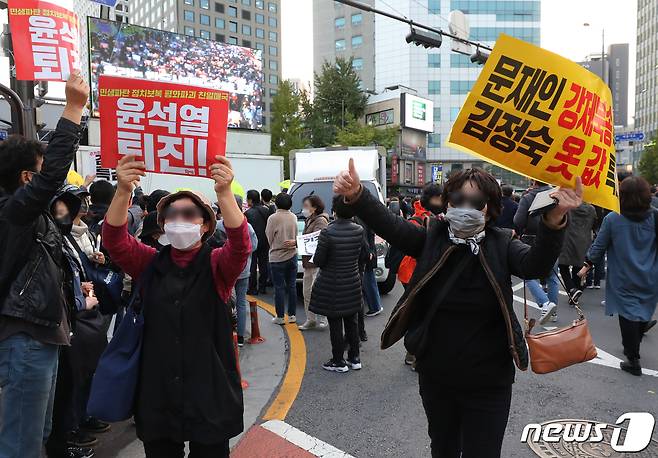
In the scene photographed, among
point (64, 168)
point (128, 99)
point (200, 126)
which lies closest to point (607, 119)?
point (200, 126)

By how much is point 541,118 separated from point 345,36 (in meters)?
71.7

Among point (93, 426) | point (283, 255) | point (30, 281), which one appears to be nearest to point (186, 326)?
point (30, 281)

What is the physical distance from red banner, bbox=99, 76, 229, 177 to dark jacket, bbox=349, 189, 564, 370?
81 cm

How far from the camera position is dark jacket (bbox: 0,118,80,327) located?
2.33 meters

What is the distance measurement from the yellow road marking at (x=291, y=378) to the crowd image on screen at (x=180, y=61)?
18236 millimetres

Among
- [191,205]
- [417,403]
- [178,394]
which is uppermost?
[191,205]

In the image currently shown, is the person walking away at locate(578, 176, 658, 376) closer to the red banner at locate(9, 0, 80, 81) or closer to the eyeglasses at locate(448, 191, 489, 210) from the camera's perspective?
the eyeglasses at locate(448, 191, 489, 210)

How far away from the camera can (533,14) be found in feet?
200

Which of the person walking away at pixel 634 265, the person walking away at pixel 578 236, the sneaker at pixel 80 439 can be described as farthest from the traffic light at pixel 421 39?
the sneaker at pixel 80 439

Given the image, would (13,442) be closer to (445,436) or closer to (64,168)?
(64,168)

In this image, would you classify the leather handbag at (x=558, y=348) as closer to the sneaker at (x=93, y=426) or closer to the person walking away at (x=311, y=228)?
the sneaker at (x=93, y=426)

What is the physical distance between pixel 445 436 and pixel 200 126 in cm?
204

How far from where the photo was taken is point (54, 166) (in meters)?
2.33

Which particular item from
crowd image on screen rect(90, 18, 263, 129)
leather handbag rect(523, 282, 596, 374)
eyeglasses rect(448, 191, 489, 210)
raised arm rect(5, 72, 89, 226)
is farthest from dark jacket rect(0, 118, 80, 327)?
crowd image on screen rect(90, 18, 263, 129)
